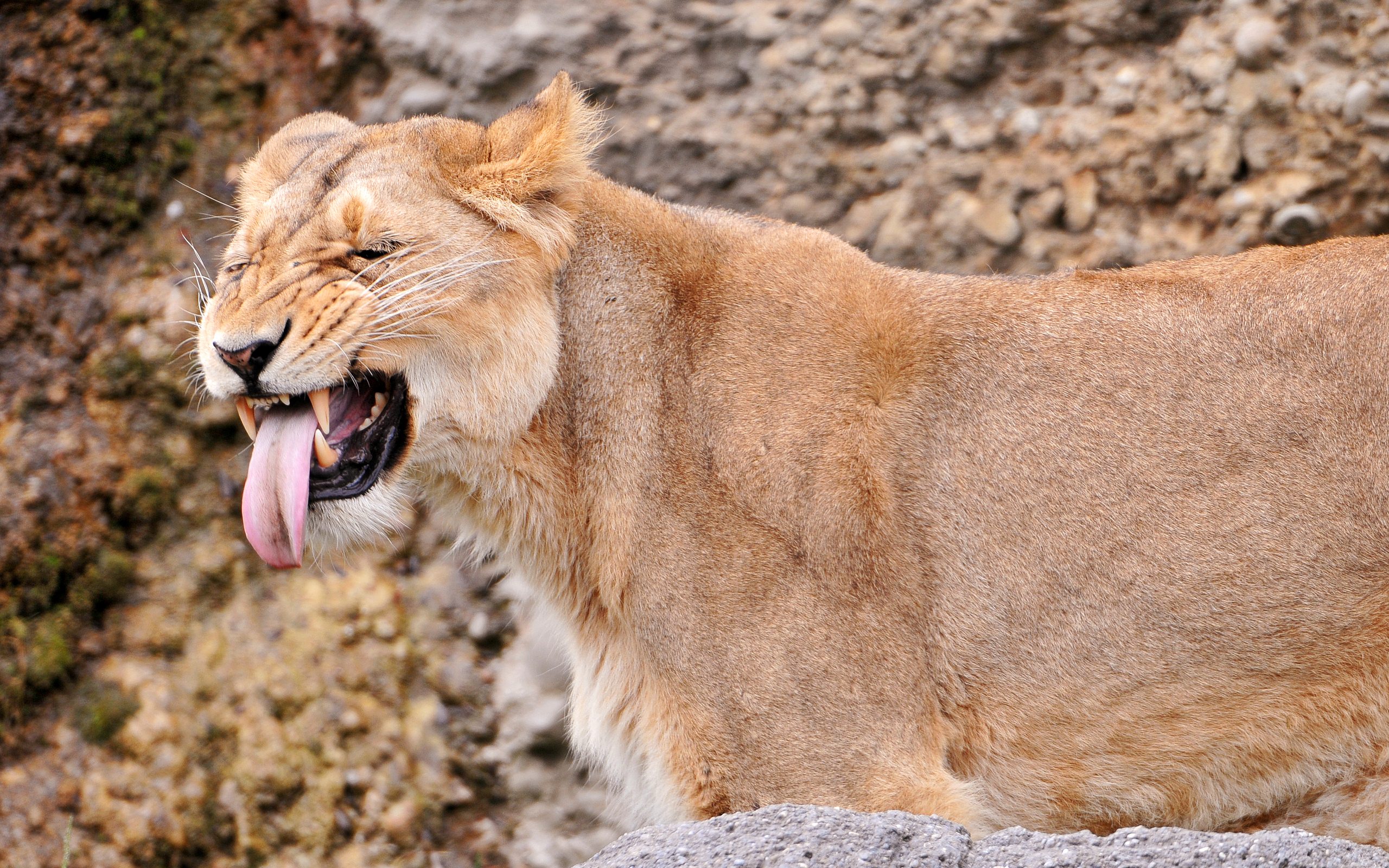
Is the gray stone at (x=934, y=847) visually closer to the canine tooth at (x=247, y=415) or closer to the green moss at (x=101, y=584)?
the canine tooth at (x=247, y=415)

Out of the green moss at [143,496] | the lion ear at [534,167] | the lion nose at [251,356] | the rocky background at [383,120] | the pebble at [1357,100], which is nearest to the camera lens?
the lion nose at [251,356]

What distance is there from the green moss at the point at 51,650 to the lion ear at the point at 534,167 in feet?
11.3

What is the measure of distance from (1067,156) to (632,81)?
7.00 ft

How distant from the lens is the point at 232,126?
6652 mm

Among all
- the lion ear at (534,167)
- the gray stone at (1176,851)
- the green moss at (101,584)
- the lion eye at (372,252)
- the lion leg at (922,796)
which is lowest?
the green moss at (101,584)

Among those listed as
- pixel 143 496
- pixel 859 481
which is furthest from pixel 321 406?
pixel 143 496

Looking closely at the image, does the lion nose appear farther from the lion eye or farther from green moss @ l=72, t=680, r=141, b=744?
green moss @ l=72, t=680, r=141, b=744

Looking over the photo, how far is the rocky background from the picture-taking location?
5.69 m

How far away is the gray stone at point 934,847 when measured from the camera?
8.97 ft

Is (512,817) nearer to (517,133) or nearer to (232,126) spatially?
(517,133)

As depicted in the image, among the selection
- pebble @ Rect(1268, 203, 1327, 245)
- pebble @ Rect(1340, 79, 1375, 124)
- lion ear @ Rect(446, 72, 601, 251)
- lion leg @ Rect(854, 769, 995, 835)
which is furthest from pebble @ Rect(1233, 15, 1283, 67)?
lion leg @ Rect(854, 769, 995, 835)

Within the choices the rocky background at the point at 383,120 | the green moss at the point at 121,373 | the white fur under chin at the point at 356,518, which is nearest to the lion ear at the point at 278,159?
the white fur under chin at the point at 356,518

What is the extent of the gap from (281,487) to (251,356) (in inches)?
14.7

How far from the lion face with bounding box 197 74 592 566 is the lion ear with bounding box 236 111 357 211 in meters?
0.10
